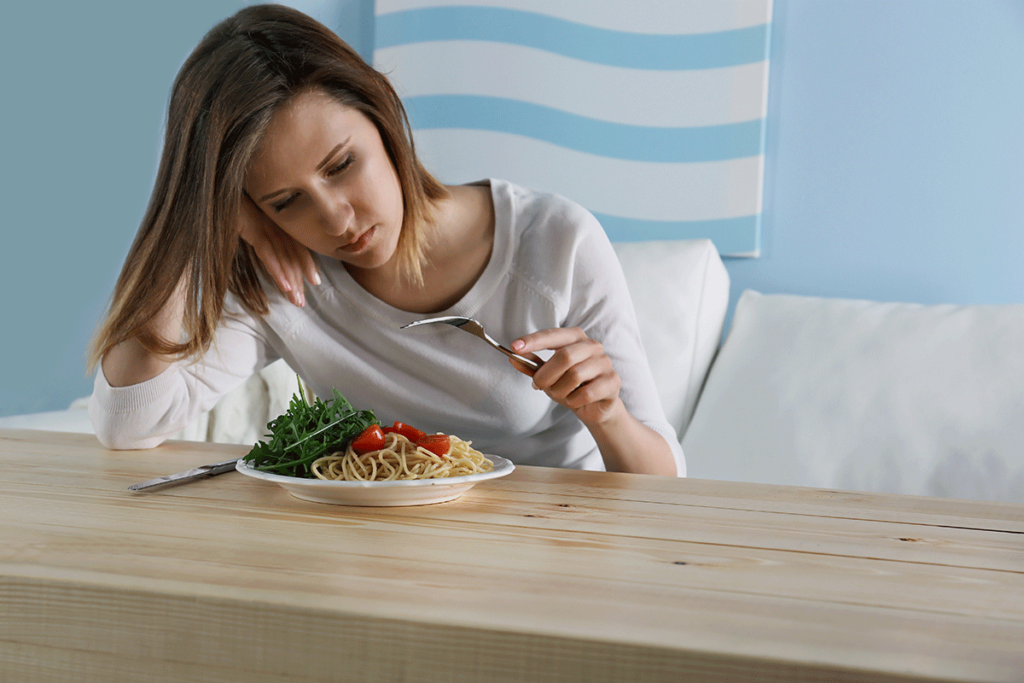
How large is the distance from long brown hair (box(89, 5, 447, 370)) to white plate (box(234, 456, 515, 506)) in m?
0.43

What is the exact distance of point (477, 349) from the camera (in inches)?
50.3

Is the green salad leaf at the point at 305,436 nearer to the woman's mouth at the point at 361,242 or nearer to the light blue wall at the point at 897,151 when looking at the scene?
the woman's mouth at the point at 361,242

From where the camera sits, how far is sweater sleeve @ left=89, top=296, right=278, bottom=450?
3.77 feet

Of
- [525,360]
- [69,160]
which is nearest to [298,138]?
[525,360]

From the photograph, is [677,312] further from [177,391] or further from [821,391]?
[177,391]

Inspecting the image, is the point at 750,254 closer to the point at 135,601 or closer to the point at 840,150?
the point at 840,150

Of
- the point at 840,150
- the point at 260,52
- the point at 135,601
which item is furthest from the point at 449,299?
the point at 840,150

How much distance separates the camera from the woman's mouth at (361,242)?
115 centimetres

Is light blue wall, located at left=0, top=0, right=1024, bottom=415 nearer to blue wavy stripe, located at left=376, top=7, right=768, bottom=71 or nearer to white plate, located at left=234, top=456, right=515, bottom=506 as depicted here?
blue wavy stripe, located at left=376, top=7, right=768, bottom=71

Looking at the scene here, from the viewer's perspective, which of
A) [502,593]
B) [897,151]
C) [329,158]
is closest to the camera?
[502,593]

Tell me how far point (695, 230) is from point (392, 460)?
1.54 metres

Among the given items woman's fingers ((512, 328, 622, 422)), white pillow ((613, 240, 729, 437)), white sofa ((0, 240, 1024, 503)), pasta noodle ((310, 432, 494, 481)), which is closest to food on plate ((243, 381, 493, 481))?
pasta noodle ((310, 432, 494, 481))

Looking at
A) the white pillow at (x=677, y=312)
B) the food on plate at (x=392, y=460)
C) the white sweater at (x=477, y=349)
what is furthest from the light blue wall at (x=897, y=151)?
the food on plate at (x=392, y=460)

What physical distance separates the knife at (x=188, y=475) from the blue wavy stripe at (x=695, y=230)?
1.49 metres
